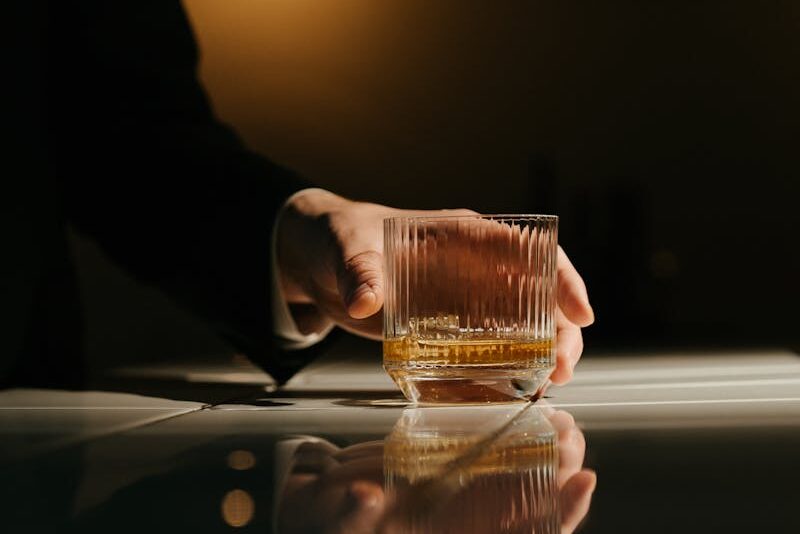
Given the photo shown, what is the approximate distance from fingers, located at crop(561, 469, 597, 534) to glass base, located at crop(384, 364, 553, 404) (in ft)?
0.79

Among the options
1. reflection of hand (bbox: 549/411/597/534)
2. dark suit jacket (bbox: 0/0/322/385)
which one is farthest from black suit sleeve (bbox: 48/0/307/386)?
reflection of hand (bbox: 549/411/597/534)

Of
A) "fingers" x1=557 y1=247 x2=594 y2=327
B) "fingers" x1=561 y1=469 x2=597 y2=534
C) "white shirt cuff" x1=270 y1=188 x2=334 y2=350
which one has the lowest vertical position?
"white shirt cuff" x1=270 y1=188 x2=334 y2=350

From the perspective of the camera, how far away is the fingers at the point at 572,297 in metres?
0.78

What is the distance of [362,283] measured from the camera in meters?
0.76

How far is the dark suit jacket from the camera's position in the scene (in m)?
1.07

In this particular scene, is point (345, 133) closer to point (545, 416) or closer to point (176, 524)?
point (545, 416)

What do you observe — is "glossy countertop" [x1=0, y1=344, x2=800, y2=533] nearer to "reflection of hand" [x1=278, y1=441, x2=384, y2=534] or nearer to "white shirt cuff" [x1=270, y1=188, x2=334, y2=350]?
"reflection of hand" [x1=278, y1=441, x2=384, y2=534]

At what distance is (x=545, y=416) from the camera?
64cm

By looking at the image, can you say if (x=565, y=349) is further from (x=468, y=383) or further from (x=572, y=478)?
(x=572, y=478)

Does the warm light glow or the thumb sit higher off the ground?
the warm light glow

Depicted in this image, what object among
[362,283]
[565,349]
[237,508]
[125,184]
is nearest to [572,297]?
[565,349]

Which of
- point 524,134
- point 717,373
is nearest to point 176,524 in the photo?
point 717,373

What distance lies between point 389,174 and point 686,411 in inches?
30.5

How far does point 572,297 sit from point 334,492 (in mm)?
407
